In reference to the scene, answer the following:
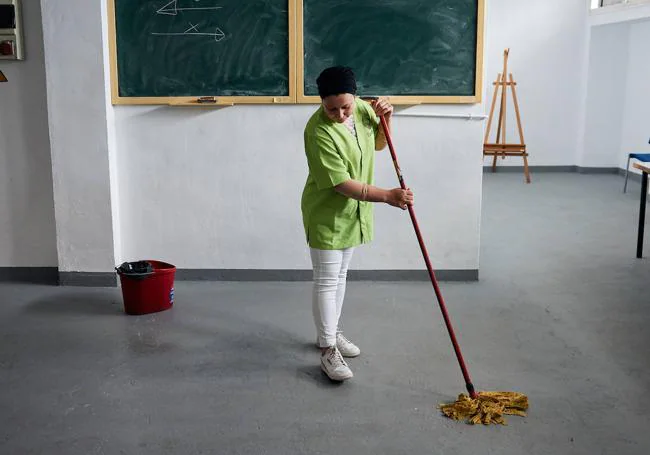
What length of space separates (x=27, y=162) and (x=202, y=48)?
1.32 meters

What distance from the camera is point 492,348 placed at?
3535mm

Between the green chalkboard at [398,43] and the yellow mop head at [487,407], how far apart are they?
217 cm

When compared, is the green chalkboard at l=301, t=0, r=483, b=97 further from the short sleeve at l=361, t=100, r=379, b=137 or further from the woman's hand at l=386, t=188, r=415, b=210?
the woman's hand at l=386, t=188, r=415, b=210

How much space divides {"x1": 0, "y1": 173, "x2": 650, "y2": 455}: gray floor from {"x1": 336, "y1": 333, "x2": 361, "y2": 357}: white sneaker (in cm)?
5

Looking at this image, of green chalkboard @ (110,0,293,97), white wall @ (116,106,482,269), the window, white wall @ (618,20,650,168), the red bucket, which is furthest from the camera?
white wall @ (618,20,650,168)

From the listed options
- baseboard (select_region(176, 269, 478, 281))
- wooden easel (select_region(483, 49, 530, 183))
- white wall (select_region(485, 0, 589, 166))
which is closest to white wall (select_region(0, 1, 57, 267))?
baseboard (select_region(176, 269, 478, 281))

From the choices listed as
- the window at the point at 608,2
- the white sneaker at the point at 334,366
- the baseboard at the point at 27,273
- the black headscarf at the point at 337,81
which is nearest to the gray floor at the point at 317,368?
the white sneaker at the point at 334,366

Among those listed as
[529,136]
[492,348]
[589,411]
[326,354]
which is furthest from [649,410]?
[529,136]

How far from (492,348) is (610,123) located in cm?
697

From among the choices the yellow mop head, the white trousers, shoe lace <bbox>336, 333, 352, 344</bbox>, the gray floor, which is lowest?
the gray floor

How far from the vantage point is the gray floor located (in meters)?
2.66

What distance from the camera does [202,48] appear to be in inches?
176

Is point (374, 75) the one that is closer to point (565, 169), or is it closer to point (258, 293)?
point (258, 293)

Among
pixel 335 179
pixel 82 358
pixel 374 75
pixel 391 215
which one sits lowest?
pixel 82 358
